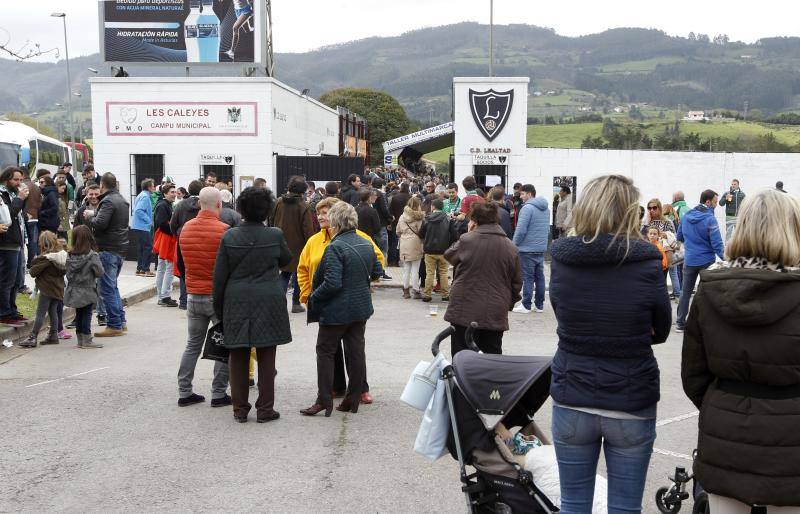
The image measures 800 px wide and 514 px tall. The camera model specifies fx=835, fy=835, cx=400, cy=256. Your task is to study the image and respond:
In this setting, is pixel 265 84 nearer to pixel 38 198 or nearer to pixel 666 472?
pixel 38 198

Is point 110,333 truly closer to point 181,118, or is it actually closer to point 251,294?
point 251,294

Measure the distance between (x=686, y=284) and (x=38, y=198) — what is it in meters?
9.97

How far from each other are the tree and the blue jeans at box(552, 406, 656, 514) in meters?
93.5

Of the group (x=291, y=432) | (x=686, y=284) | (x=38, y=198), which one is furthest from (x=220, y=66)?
(x=291, y=432)

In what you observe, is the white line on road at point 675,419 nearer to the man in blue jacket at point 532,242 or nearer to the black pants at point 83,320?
the man in blue jacket at point 532,242

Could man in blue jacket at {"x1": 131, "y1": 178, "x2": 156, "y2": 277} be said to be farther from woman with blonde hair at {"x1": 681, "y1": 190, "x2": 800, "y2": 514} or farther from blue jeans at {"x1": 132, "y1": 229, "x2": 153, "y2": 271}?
woman with blonde hair at {"x1": 681, "y1": 190, "x2": 800, "y2": 514}

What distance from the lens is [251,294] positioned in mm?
6746

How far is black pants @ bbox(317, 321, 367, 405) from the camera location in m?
7.11

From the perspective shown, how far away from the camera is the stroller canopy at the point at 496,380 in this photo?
13.9 ft

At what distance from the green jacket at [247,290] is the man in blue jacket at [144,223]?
9176mm

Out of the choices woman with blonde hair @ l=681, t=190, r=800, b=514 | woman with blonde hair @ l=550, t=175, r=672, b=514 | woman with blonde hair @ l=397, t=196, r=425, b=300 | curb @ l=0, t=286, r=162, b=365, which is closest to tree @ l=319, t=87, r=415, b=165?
woman with blonde hair @ l=397, t=196, r=425, b=300

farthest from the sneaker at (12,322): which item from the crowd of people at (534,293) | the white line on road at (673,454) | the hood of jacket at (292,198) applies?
the white line on road at (673,454)

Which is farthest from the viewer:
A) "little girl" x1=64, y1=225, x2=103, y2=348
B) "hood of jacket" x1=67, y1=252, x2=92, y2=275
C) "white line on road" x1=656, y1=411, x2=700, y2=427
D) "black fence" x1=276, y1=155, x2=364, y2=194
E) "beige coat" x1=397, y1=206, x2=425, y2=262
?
"black fence" x1=276, y1=155, x2=364, y2=194

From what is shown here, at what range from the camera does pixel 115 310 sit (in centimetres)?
1068
